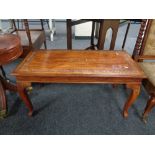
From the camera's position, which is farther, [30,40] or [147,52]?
[30,40]

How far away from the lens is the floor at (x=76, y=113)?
136cm

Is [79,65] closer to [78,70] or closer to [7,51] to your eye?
[78,70]

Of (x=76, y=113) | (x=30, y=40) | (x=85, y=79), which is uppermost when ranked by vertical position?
(x=30, y=40)

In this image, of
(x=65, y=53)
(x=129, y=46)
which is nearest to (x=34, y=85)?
(x=65, y=53)

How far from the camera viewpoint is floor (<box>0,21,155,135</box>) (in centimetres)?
136

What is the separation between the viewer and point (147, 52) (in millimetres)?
1481

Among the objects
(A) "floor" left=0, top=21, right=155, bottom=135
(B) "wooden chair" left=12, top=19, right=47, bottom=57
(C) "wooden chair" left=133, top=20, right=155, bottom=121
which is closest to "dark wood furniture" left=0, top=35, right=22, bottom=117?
(A) "floor" left=0, top=21, right=155, bottom=135

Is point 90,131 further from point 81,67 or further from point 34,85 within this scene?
point 34,85

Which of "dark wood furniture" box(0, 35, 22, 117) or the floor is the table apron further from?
the floor

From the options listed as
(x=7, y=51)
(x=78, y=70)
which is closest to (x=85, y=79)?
(x=78, y=70)

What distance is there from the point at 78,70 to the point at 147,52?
80cm

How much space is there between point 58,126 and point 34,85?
75 cm

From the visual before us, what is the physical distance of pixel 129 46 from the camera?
3.11 metres
